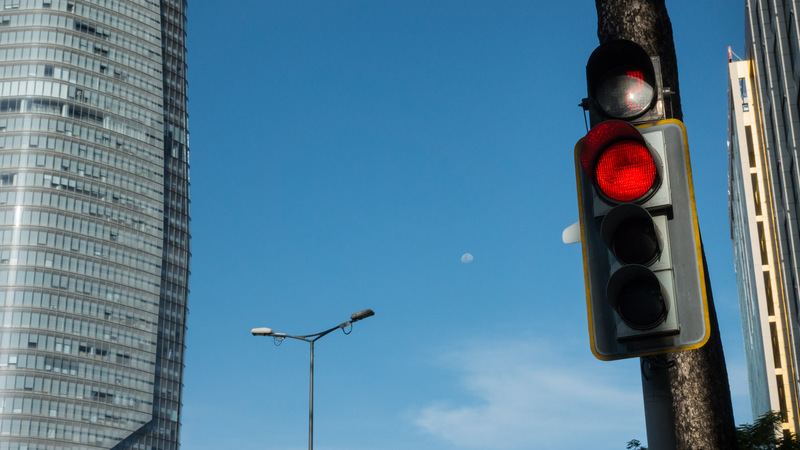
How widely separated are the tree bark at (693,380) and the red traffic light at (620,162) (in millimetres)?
884

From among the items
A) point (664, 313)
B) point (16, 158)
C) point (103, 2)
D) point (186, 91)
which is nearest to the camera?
point (664, 313)

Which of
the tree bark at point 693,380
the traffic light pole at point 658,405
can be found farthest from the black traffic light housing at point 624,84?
the traffic light pole at point 658,405

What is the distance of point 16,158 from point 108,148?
43.1 ft

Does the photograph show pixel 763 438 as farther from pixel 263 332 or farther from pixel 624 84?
pixel 624 84

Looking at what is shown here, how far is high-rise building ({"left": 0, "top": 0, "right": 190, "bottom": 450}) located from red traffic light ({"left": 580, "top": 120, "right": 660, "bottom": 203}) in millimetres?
138918

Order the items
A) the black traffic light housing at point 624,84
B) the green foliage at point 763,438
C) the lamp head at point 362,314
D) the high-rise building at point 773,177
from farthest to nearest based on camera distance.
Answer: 1. the high-rise building at point 773,177
2. the lamp head at point 362,314
3. the green foliage at point 763,438
4. the black traffic light housing at point 624,84

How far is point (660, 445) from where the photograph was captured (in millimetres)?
4230

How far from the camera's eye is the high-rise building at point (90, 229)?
134 meters

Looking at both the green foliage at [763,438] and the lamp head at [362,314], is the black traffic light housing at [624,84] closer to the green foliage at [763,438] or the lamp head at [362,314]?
the green foliage at [763,438]

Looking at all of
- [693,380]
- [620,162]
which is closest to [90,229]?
[693,380]

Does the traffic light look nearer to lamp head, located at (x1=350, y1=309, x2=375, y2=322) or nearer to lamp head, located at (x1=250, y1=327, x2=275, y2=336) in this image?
lamp head, located at (x1=350, y1=309, x2=375, y2=322)

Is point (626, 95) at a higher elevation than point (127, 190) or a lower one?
lower

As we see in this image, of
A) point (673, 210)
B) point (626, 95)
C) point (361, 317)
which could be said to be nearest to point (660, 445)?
point (673, 210)

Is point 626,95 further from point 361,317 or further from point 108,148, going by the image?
point 108,148
